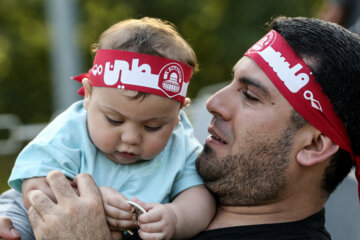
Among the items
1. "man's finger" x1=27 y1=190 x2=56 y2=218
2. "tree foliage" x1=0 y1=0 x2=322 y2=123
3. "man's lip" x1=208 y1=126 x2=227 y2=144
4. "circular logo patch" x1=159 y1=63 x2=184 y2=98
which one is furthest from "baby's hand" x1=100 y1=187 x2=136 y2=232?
"tree foliage" x1=0 y1=0 x2=322 y2=123

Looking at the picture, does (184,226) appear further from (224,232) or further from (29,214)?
(29,214)

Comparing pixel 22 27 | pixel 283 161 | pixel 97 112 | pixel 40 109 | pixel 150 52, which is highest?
pixel 150 52

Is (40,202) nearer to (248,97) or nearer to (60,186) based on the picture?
(60,186)

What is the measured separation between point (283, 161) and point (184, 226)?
23.9 inches

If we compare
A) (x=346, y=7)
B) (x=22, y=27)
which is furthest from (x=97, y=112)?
(x=22, y=27)

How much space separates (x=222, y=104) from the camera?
9.25 feet

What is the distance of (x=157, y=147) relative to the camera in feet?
8.39

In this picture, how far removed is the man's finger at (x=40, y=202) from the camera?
95.5 inches

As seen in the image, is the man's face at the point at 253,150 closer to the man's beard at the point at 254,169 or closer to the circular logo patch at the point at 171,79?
the man's beard at the point at 254,169

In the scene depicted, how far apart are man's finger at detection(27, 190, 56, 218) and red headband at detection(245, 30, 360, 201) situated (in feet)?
4.09

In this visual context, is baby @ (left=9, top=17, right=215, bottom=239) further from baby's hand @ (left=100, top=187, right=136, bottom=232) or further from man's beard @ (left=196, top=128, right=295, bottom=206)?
man's beard @ (left=196, top=128, right=295, bottom=206)

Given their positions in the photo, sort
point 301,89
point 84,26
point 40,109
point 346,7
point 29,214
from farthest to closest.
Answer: point 40,109 < point 84,26 < point 346,7 < point 301,89 < point 29,214

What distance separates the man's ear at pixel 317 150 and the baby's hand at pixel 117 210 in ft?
2.97

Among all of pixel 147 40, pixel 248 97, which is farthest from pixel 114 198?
pixel 248 97
